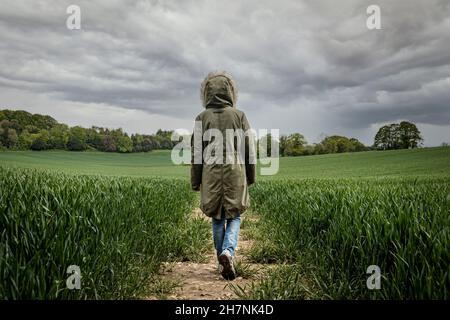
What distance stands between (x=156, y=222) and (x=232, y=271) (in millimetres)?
1991

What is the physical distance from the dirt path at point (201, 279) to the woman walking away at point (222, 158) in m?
0.24

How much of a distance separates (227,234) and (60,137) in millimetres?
69054

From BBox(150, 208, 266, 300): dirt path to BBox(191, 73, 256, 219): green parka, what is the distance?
2.46 ft

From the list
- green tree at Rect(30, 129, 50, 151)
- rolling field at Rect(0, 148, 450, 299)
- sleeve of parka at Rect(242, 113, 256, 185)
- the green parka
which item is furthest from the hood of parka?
green tree at Rect(30, 129, 50, 151)

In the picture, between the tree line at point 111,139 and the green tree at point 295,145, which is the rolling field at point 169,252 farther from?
the green tree at point 295,145

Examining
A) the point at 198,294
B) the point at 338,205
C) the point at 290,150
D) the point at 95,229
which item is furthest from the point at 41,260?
the point at 290,150

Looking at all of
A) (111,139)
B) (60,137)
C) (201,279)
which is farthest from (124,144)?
(201,279)

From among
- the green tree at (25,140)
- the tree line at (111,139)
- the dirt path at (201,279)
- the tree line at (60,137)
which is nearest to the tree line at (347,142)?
the tree line at (111,139)

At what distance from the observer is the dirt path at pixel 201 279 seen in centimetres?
401

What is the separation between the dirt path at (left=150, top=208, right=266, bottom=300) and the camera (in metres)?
4.01

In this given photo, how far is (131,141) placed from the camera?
81.8 metres

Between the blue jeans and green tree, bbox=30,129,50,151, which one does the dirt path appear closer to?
the blue jeans

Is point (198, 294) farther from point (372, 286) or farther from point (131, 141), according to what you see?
point (131, 141)

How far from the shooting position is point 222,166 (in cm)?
475
